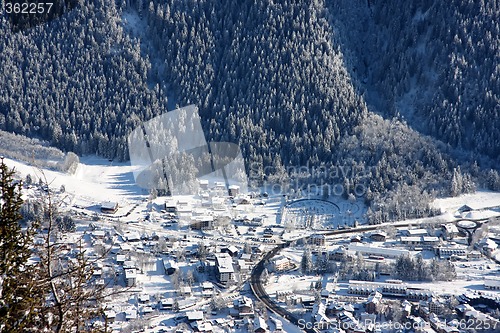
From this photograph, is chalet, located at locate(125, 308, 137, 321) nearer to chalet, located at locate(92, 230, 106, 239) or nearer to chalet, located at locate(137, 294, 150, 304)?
chalet, located at locate(137, 294, 150, 304)

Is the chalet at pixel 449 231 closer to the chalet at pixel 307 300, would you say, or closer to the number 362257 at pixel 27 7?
the chalet at pixel 307 300

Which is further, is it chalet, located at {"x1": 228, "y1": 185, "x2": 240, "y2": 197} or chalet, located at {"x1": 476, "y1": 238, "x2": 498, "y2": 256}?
chalet, located at {"x1": 228, "y1": 185, "x2": 240, "y2": 197}

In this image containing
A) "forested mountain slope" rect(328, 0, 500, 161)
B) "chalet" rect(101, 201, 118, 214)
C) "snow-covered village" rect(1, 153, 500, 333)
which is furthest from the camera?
"forested mountain slope" rect(328, 0, 500, 161)

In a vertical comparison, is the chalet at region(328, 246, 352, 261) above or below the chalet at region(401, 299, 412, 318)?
above

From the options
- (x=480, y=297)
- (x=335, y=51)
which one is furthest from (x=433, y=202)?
Answer: (x=335, y=51)

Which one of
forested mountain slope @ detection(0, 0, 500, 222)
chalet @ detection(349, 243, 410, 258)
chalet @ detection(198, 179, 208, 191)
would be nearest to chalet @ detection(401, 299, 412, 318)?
chalet @ detection(349, 243, 410, 258)

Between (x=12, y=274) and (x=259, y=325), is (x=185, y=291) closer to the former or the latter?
(x=259, y=325)
